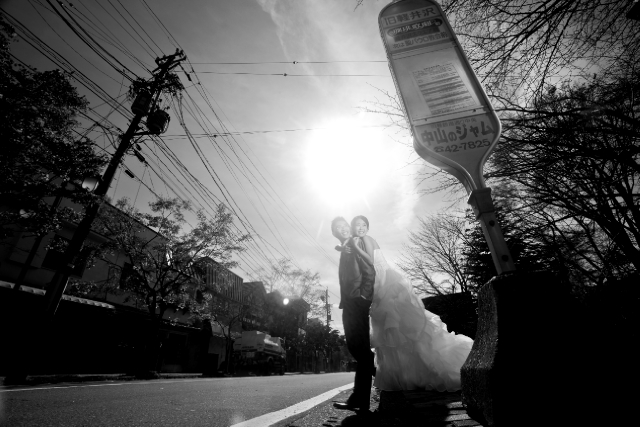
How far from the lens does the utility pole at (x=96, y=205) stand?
8555 millimetres

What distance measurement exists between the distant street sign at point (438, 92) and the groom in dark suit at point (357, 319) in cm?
152

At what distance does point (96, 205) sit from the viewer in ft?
30.2

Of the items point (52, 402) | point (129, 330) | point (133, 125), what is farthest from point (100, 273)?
point (52, 402)

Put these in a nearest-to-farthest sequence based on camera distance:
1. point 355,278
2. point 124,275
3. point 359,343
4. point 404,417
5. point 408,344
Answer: point 404,417 → point 359,343 → point 355,278 → point 408,344 → point 124,275

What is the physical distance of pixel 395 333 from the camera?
339 centimetres

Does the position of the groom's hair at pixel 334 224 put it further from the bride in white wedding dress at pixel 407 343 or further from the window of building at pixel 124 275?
the window of building at pixel 124 275

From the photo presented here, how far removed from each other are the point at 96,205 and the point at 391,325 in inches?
385

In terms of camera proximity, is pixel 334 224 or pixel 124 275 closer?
pixel 334 224

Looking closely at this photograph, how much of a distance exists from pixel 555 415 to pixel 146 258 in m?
14.9

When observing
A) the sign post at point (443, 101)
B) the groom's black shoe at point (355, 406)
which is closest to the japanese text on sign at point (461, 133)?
the sign post at point (443, 101)

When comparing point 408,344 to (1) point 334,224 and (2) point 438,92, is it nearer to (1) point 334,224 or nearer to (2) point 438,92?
(1) point 334,224

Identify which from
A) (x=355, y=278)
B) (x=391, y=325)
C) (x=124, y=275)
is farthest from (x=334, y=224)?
(x=124, y=275)

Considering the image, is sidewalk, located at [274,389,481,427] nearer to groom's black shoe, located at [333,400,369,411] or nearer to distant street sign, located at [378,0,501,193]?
groom's black shoe, located at [333,400,369,411]

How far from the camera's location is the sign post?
1.22 m
